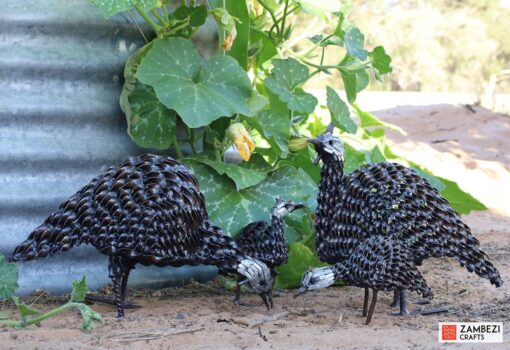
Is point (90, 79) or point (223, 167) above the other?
point (90, 79)

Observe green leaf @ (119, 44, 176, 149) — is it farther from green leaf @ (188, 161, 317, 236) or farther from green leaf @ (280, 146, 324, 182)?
green leaf @ (280, 146, 324, 182)

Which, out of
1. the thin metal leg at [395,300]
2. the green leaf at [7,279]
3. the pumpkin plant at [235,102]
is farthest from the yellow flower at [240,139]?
the green leaf at [7,279]

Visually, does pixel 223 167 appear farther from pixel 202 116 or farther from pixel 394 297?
pixel 394 297

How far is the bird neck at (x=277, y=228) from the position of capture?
3.00m

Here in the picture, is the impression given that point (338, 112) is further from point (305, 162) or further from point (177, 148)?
point (177, 148)

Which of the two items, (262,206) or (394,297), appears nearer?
(394,297)

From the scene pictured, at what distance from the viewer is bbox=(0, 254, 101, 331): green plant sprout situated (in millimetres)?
2404

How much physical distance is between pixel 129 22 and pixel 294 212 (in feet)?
3.13

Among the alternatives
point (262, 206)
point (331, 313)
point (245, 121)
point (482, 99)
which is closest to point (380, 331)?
point (331, 313)

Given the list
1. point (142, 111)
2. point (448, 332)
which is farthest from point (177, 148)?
point (448, 332)

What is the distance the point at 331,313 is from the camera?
9.33ft

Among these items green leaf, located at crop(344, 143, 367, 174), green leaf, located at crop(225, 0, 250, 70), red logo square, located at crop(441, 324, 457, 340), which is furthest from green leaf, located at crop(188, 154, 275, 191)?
red logo square, located at crop(441, 324, 457, 340)

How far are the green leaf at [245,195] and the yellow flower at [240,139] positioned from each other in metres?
0.20

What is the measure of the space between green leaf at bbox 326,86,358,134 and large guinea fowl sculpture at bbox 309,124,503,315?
0.51 metres
